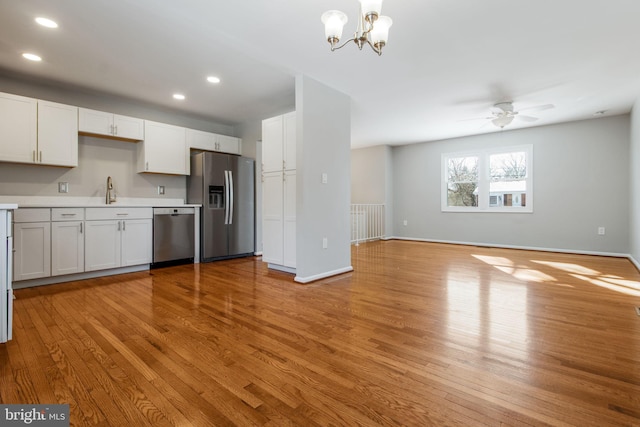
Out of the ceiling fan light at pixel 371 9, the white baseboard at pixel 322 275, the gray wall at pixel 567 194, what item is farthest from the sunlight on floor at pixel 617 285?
the ceiling fan light at pixel 371 9

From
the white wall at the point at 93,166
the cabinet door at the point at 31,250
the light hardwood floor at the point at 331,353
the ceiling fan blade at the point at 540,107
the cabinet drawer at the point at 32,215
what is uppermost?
the ceiling fan blade at the point at 540,107

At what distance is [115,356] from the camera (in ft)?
5.60

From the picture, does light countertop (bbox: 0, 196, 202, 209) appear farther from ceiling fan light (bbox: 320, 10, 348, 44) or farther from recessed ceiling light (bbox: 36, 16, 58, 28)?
ceiling fan light (bbox: 320, 10, 348, 44)

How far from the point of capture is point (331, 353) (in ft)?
5.72

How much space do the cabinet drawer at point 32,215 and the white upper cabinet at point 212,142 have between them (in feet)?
6.74

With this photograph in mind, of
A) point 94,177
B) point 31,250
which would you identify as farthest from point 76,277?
point 94,177

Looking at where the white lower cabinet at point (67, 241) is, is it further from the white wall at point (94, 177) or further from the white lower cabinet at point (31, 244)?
the white wall at point (94, 177)

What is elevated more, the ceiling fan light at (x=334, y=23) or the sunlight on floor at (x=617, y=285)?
the ceiling fan light at (x=334, y=23)

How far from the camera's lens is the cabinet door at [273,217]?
3931 mm

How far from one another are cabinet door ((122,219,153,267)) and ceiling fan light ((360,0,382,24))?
3.75 meters

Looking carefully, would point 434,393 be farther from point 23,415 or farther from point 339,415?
point 23,415

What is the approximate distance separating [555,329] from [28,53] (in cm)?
520

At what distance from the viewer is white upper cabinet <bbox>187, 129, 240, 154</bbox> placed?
480cm

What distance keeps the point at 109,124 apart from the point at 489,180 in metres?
6.80
